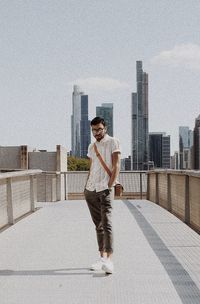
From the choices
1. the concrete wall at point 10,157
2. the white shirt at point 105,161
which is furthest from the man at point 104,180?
the concrete wall at point 10,157

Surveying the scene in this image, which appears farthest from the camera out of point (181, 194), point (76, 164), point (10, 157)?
point (76, 164)

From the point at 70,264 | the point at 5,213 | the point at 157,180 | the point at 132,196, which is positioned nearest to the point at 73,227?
the point at 5,213

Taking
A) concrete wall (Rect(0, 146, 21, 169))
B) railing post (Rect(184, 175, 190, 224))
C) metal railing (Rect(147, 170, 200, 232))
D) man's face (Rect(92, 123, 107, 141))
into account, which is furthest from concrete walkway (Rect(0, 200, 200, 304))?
concrete wall (Rect(0, 146, 21, 169))

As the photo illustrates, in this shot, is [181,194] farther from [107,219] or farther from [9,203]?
[107,219]

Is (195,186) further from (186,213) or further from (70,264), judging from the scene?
(70,264)

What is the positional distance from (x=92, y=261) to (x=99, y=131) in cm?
161

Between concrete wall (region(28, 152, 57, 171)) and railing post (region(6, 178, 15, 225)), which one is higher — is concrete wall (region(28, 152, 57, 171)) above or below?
above

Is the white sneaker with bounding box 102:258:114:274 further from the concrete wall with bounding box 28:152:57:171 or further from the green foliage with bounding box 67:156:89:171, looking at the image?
the green foliage with bounding box 67:156:89:171

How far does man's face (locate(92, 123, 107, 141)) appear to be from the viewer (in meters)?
6.67

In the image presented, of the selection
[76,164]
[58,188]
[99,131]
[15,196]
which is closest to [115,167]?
[99,131]

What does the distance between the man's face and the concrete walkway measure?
1.50 metres

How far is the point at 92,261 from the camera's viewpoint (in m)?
Result: 7.12

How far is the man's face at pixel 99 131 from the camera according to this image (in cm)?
667

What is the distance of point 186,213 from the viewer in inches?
446
